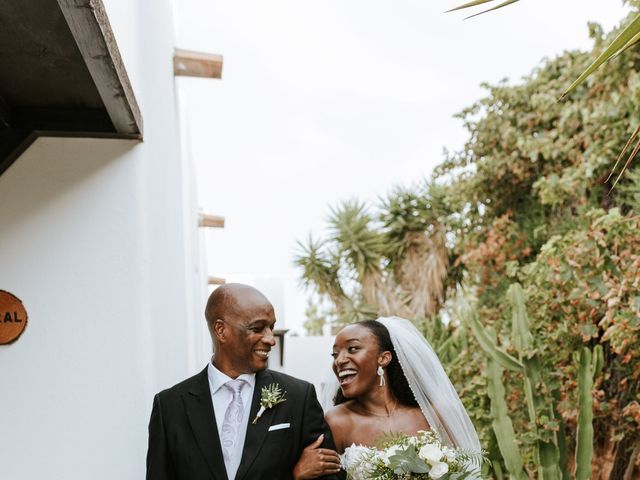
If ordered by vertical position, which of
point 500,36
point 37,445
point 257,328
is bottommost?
point 37,445

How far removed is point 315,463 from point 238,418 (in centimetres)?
39

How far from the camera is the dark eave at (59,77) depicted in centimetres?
282

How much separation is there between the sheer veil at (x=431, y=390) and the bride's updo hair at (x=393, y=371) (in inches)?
1.6

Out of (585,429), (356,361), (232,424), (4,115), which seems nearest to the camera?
(232,424)

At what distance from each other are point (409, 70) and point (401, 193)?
10558mm

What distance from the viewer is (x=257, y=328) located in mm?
3357

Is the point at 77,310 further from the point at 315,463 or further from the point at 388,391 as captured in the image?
the point at 388,391

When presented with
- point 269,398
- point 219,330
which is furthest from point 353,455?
point 219,330

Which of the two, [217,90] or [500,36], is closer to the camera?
[500,36]

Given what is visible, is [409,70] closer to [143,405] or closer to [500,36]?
[500,36]

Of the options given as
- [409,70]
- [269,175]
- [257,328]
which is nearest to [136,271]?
[257,328]

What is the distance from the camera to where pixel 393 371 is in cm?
438

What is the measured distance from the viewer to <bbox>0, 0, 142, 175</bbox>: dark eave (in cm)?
282

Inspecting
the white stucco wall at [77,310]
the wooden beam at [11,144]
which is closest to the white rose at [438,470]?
the white stucco wall at [77,310]
